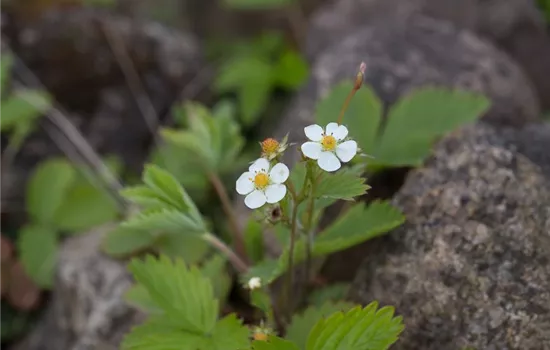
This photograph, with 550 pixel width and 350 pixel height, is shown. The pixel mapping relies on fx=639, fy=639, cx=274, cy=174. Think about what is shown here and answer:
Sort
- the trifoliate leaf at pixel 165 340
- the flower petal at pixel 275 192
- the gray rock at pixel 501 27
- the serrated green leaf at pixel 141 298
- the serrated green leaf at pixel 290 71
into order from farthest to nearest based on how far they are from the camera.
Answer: the serrated green leaf at pixel 290 71 → the gray rock at pixel 501 27 → the serrated green leaf at pixel 141 298 → the trifoliate leaf at pixel 165 340 → the flower petal at pixel 275 192

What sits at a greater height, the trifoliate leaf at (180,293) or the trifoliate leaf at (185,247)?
the trifoliate leaf at (185,247)

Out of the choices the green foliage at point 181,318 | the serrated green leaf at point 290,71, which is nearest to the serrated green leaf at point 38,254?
the green foliage at point 181,318

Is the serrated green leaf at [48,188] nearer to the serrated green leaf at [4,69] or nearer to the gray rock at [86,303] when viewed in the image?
the gray rock at [86,303]

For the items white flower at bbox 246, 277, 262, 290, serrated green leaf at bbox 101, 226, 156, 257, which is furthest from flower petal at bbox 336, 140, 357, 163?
serrated green leaf at bbox 101, 226, 156, 257

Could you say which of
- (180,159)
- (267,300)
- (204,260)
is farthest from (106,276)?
(267,300)

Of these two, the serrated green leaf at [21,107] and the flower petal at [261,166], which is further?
the serrated green leaf at [21,107]

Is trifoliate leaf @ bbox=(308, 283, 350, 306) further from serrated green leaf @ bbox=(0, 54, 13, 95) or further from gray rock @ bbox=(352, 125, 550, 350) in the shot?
serrated green leaf @ bbox=(0, 54, 13, 95)
